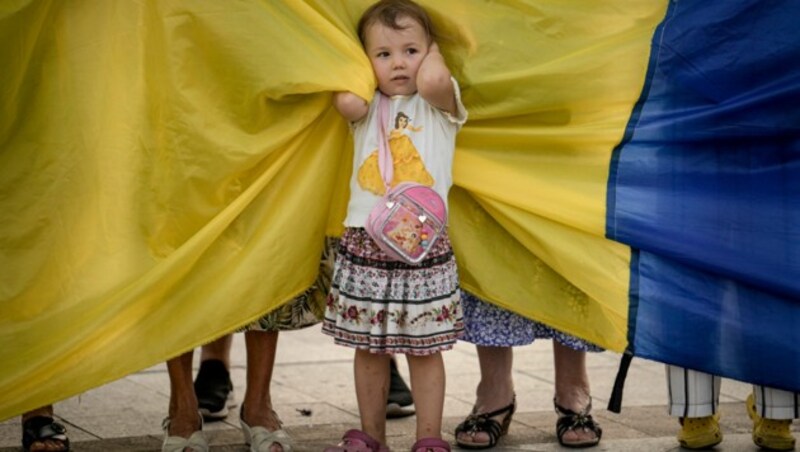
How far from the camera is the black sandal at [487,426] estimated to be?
4893mm

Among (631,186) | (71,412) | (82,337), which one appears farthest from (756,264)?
A: (71,412)

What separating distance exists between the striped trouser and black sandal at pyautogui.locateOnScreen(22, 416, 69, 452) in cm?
202

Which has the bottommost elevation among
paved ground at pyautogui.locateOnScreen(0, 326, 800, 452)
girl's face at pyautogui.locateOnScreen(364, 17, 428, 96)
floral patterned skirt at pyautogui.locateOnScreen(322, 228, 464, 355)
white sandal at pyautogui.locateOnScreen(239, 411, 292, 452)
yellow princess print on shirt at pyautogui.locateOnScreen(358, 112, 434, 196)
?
paved ground at pyautogui.locateOnScreen(0, 326, 800, 452)

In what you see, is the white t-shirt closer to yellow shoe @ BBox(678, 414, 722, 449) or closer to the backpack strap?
the backpack strap

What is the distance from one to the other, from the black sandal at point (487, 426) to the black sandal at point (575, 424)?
177mm

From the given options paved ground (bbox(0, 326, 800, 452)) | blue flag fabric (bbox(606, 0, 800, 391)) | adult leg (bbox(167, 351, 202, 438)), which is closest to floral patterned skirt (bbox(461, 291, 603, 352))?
paved ground (bbox(0, 326, 800, 452))

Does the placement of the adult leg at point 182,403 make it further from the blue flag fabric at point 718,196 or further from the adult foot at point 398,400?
the blue flag fabric at point 718,196

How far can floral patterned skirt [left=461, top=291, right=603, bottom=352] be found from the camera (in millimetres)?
4867

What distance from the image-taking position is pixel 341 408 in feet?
18.4

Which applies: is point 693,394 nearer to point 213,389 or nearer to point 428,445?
point 428,445

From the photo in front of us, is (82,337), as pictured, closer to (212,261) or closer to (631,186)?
(212,261)

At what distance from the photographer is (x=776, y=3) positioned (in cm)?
429

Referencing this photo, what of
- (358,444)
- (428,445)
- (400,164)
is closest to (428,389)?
(428,445)

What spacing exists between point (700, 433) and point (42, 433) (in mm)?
2188
